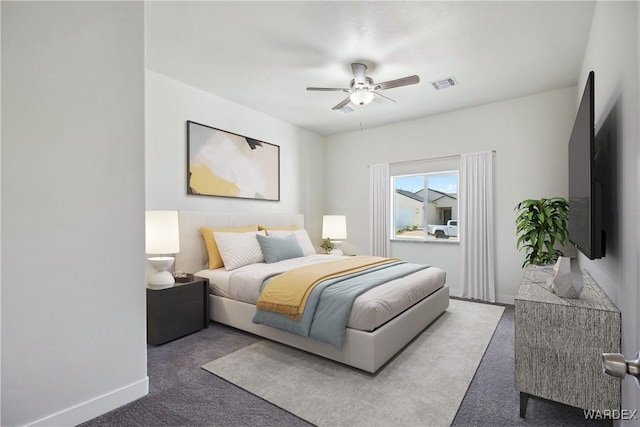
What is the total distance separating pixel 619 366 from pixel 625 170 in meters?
1.38

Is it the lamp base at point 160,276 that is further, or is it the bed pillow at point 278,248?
the bed pillow at point 278,248

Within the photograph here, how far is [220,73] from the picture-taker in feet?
11.8

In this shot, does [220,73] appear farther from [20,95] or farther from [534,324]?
[534,324]

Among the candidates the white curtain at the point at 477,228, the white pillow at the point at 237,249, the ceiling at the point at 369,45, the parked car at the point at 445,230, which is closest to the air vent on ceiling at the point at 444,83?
the ceiling at the point at 369,45

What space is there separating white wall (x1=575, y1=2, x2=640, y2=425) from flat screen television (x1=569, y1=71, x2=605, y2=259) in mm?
95

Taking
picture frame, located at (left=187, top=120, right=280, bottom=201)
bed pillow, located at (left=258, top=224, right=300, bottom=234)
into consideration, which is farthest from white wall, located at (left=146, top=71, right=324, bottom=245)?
bed pillow, located at (left=258, top=224, right=300, bottom=234)

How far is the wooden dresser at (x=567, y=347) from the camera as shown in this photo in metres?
1.60

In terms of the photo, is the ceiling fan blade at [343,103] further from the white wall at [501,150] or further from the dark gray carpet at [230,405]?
the dark gray carpet at [230,405]

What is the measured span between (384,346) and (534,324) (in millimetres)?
1016

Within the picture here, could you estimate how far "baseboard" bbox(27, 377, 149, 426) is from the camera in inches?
69.6

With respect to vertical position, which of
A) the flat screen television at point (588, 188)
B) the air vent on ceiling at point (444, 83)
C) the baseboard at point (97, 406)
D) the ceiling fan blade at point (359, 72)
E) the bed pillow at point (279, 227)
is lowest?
the baseboard at point (97, 406)

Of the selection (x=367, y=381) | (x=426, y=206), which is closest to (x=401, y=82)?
(x=367, y=381)

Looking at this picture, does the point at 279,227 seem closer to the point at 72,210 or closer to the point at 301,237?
the point at 301,237

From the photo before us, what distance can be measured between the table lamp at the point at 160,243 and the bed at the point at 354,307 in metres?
0.52
